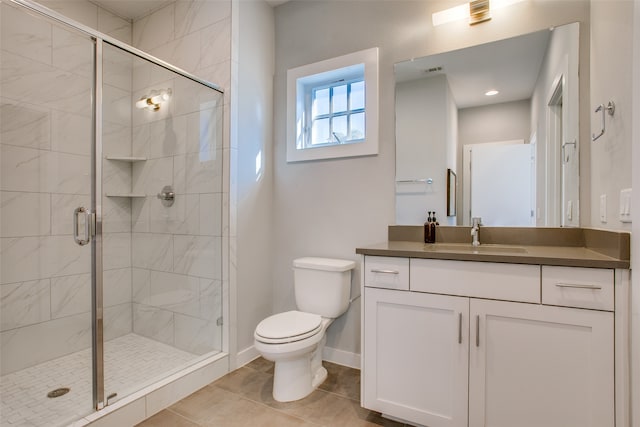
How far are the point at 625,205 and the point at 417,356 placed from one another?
101 centimetres

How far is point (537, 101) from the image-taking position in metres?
1.79

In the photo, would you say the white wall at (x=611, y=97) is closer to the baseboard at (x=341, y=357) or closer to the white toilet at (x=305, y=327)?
the white toilet at (x=305, y=327)

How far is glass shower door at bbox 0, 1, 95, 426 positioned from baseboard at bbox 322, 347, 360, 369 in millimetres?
1455

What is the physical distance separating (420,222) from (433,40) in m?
1.16

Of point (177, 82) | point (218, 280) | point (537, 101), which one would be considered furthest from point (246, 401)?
point (537, 101)

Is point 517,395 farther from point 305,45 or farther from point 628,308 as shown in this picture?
point 305,45

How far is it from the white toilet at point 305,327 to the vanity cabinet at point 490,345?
38cm

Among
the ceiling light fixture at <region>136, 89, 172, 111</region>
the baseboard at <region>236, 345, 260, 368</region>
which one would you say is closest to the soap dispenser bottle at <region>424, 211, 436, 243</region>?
the baseboard at <region>236, 345, 260, 368</region>

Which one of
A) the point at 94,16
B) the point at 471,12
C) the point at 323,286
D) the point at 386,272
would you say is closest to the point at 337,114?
the point at 471,12

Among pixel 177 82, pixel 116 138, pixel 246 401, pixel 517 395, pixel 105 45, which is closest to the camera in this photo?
pixel 517 395

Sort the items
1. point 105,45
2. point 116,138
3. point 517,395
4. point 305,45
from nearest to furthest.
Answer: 1. point 517,395
2. point 105,45
3. point 116,138
4. point 305,45

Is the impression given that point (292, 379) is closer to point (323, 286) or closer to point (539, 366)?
point (323, 286)

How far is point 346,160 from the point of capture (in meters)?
2.31

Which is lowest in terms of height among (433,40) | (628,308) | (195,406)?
(195,406)
